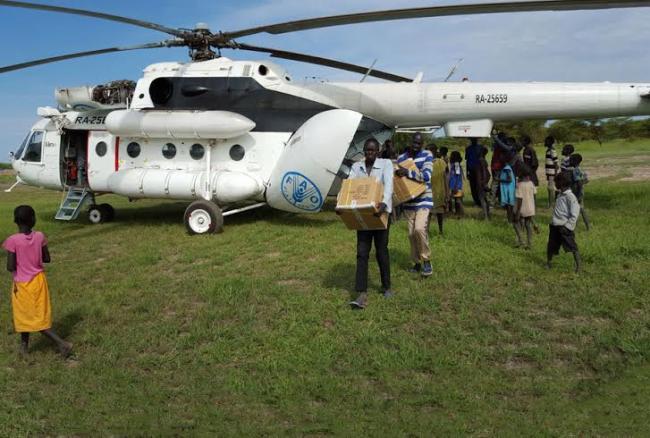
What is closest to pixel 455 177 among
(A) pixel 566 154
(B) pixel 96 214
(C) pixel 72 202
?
(A) pixel 566 154

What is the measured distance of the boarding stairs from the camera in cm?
1255

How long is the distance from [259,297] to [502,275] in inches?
121

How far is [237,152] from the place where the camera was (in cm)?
1137

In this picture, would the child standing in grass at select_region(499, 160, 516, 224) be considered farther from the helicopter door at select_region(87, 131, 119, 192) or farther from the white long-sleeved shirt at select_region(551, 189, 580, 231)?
the helicopter door at select_region(87, 131, 119, 192)

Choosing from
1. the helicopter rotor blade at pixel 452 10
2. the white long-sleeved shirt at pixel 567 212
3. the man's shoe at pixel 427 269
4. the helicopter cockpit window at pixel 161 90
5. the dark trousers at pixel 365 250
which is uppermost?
the helicopter rotor blade at pixel 452 10

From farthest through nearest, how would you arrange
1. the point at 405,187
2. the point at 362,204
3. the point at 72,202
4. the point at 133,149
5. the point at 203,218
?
the point at 72,202, the point at 133,149, the point at 203,218, the point at 405,187, the point at 362,204

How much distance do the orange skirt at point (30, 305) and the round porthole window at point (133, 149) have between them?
23.5 feet

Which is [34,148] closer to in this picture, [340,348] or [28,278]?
[28,278]

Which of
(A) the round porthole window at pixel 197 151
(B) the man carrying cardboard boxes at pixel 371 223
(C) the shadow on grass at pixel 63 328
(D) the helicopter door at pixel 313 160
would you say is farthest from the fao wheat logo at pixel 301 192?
(C) the shadow on grass at pixel 63 328

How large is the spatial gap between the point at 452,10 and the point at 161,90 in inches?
293

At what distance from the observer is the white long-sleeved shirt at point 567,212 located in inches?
261

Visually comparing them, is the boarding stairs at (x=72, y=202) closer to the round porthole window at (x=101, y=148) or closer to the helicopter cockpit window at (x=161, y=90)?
the round porthole window at (x=101, y=148)

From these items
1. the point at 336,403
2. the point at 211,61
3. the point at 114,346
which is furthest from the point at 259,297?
the point at 211,61

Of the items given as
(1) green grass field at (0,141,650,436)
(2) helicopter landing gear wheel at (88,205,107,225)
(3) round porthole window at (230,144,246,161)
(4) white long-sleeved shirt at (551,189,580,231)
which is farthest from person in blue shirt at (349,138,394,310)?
(2) helicopter landing gear wheel at (88,205,107,225)
